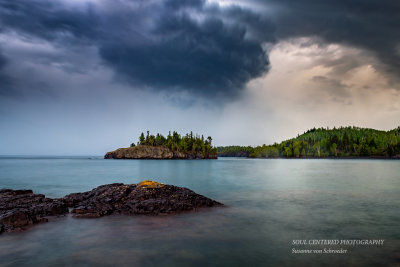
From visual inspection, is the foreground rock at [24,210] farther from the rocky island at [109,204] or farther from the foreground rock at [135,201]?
the foreground rock at [135,201]

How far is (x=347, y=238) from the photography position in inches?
465

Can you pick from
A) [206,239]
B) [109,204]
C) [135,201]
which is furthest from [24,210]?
[206,239]

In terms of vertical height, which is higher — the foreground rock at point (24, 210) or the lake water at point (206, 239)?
the foreground rock at point (24, 210)

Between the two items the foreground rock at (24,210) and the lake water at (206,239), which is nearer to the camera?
the lake water at (206,239)

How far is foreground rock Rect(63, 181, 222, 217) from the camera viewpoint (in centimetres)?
1563

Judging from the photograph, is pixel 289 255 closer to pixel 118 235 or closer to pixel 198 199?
pixel 118 235

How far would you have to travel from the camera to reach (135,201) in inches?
655

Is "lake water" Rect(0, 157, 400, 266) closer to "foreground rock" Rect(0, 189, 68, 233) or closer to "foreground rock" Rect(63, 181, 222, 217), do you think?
"foreground rock" Rect(0, 189, 68, 233)

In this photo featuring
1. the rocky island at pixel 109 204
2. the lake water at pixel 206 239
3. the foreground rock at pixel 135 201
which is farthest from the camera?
the foreground rock at pixel 135 201

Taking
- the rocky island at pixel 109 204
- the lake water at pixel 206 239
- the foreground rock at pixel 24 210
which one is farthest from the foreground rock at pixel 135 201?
the foreground rock at pixel 24 210

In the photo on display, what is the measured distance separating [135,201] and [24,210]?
6.09 metres

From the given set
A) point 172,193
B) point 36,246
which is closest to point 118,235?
point 36,246

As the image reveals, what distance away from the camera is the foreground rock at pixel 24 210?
488 inches

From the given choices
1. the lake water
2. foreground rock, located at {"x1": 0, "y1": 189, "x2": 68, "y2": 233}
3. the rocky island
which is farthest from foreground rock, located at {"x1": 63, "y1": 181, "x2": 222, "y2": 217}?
foreground rock, located at {"x1": 0, "y1": 189, "x2": 68, "y2": 233}
